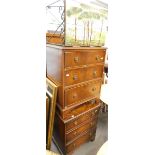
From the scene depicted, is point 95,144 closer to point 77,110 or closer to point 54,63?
point 77,110

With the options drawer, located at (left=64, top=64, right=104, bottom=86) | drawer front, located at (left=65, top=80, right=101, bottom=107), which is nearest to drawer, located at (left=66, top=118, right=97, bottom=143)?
drawer front, located at (left=65, top=80, right=101, bottom=107)

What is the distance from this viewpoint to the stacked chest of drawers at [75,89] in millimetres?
1565

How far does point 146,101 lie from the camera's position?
465 millimetres

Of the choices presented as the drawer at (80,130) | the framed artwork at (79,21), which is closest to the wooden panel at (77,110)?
the drawer at (80,130)

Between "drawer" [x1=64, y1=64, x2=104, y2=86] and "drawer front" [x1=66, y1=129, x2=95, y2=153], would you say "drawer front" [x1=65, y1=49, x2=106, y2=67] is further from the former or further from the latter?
"drawer front" [x1=66, y1=129, x2=95, y2=153]

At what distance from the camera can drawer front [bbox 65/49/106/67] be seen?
152 centimetres

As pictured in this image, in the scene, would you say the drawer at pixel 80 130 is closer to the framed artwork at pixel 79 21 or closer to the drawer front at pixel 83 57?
the drawer front at pixel 83 57

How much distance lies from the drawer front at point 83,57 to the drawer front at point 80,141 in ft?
2.90

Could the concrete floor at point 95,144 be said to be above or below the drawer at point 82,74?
below

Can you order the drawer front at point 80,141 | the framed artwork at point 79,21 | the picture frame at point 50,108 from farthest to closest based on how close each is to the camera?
the drawer front at point 80,141 < the picture frame at point 50,108 < the framed artwork at point 79,21
